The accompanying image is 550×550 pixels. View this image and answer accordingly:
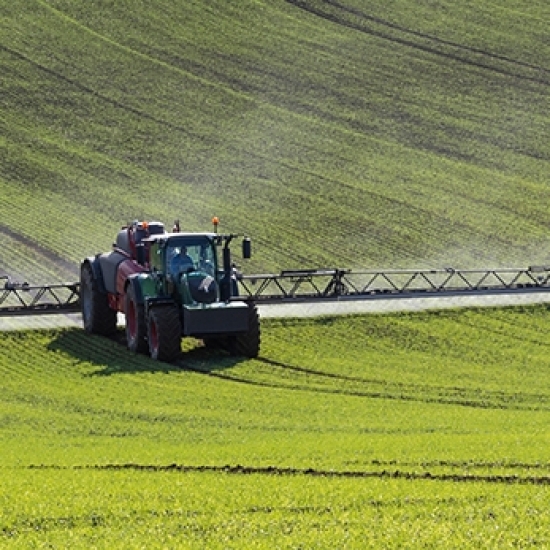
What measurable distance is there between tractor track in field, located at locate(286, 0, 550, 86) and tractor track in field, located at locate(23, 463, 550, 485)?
55503 mm

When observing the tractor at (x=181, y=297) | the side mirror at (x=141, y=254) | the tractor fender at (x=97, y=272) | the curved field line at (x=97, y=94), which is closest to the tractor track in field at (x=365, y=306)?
the tractor fender at (x=97, y=272)

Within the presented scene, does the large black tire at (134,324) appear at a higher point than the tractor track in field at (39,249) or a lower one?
higher

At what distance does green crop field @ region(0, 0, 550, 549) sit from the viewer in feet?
49.7

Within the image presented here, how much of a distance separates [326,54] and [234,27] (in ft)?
17.6

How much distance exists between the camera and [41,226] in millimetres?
47812

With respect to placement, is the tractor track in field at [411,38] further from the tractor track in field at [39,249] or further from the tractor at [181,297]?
the tractor at [181,297]

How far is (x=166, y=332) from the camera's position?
28.5 m

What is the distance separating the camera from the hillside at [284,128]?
48969 mm

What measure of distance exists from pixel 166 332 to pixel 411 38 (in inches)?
1932

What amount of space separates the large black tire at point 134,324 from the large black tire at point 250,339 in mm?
1861

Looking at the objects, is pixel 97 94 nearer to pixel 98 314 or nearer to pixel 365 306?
pixel 365 306

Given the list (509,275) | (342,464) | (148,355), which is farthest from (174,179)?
(342,464)

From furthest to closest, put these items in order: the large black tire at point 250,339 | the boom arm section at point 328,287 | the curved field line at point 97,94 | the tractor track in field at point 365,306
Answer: the curved field line at point 97,94 < the boom arm section at point 328,287 < the tractor track in field at point 365,306 < the large black tire at point 250,339

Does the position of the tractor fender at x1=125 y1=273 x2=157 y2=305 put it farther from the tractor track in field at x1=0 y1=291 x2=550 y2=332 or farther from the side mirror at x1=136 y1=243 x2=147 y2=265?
the tractor track in field at x1=0 y1=291 x2=550 y2=332
